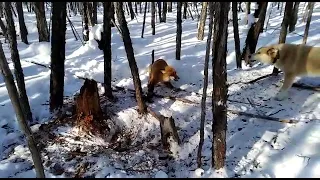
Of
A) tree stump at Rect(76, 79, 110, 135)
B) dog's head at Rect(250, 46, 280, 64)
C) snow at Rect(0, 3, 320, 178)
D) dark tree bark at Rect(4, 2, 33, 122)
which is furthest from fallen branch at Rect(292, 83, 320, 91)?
dark tree bark at Rect(4, 2, 33, 122)

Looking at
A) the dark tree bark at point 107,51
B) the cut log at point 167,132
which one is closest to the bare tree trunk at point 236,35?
the dark tree bark at point 107,51

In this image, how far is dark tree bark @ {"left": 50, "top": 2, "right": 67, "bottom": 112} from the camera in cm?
663

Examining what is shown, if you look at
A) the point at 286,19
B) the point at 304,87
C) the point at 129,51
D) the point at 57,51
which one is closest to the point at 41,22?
the point at 57,51

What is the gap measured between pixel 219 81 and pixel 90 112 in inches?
117

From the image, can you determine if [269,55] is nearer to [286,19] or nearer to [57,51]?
[286,19]

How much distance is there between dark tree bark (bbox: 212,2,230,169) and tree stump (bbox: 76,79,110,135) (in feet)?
7.96

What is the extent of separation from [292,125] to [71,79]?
576 cm

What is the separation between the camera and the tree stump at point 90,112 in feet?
21.1

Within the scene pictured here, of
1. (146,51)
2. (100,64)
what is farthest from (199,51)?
(100,64)

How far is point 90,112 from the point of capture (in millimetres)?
6559

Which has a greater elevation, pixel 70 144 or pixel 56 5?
pixel 56 5

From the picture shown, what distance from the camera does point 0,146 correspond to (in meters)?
6.10

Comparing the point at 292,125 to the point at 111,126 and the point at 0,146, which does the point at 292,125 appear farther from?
the point at 0,146

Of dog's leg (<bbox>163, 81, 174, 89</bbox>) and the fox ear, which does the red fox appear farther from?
the fox ear
